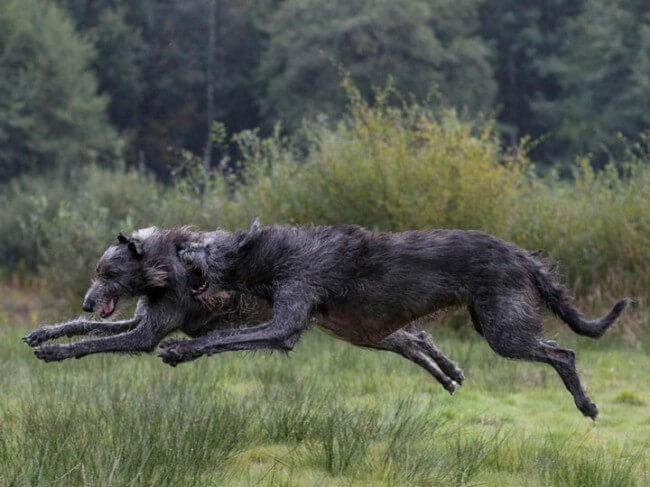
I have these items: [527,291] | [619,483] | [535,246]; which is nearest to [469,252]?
[527,291]

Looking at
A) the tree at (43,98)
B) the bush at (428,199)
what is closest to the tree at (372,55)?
the tree at (43,98)

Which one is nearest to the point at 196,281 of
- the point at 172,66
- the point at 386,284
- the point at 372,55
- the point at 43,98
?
the point at 386,284

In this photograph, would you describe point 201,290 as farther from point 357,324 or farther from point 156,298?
point 357,324

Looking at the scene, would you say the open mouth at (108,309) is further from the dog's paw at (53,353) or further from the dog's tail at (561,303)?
the dog's tail at (561,303)

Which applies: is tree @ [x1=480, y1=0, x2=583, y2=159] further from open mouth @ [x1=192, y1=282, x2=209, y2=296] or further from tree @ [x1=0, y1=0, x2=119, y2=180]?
open mouth @ [x1=192, y1=282, x2=209, y2=296]

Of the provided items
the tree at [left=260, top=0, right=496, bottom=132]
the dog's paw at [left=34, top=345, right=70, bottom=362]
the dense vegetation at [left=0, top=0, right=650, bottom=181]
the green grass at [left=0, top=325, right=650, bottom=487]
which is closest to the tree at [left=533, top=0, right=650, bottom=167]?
the dense vegetation at [left=0, top=0, right=650, bottom=181]

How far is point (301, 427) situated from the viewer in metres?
6.39

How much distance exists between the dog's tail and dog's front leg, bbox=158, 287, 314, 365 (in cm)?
147

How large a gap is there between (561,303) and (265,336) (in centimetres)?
196

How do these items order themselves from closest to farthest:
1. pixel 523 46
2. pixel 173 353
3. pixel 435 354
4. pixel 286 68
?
pixel 173 353, pixel 435 354, pixel 286 68, pixel 523 46

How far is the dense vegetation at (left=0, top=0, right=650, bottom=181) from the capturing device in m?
37.1

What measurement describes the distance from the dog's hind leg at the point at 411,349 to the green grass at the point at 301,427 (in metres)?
0.28

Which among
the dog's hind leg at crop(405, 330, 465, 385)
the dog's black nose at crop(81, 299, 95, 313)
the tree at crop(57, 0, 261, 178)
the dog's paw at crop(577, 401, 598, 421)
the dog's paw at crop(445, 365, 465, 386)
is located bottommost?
the tree at crop(57, 0, 261, 178)

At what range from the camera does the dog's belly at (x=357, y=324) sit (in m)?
6.38
